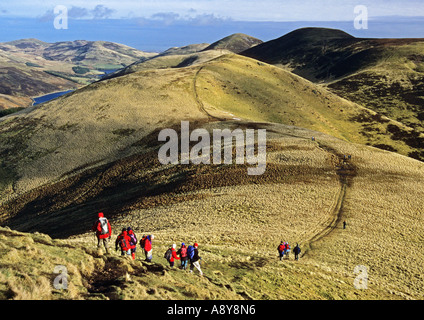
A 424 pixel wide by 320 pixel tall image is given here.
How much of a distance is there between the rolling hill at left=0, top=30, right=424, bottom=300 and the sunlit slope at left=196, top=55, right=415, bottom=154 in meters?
0.95

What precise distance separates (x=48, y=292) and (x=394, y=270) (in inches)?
1105

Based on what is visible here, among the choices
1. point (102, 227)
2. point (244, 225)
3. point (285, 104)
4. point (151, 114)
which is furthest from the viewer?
point (285, 104)

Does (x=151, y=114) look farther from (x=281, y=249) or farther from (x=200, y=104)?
(x=281, y=249)

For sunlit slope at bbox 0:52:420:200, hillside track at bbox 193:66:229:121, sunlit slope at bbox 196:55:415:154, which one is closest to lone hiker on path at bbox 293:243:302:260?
sunlit slope at bbox 0:52:420:200

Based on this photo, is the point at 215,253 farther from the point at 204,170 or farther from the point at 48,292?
the point at 204,170

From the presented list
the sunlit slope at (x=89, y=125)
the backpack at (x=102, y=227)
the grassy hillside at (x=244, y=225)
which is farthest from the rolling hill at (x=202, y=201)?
the backpack at (x=102, y=227)

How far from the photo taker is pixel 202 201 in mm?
45625

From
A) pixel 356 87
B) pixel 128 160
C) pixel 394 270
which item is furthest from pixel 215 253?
pixel 356 87

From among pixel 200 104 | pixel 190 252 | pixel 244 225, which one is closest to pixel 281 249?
pixel 244 225

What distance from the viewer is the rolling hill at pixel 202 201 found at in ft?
63.2

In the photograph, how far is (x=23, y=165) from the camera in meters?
78.1

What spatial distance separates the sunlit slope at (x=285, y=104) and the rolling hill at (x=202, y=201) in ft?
3.13

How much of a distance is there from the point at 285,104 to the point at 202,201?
8324 centimetres

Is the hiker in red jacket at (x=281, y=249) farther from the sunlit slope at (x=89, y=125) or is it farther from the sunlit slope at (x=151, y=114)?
the sunlit slope at (x=89, y=125)
